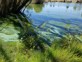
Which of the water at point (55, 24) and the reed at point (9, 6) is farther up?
the reed at point (9, 6)

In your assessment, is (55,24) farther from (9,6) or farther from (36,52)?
(36,52)

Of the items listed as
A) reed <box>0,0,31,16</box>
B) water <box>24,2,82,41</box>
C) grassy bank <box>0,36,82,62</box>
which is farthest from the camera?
reed <box>0,0,31,16</box>

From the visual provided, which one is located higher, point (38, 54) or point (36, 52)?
point (38, 54)

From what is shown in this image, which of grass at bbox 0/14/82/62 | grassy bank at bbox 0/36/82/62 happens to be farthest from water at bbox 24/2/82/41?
grassy bank at bbox 0/36/82/62

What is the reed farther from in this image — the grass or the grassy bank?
the grassy bank

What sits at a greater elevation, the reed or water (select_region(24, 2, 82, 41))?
the reed

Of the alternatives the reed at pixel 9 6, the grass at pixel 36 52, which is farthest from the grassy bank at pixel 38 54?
the reed at pixel 9 6

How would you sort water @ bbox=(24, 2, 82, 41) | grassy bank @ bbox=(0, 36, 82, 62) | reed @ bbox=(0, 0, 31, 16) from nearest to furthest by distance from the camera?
grassy bank @ bbox=(0, 36, 82, 62), water @ bbox=(24, 2, 82, 41), reed @ bbox=(0, 0, 31, 16)

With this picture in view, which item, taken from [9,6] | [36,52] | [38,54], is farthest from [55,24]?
[38,54]

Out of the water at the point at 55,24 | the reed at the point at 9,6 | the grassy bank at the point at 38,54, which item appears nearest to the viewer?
the grassy bank at the point at 38,54

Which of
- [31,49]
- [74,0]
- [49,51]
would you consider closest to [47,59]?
[49,51]

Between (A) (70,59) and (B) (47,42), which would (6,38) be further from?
(A) (70,59)

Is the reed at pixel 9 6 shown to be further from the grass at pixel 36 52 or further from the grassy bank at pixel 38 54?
the grassy bank at pixel 38 54

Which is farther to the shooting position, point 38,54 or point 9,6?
point 9,6
